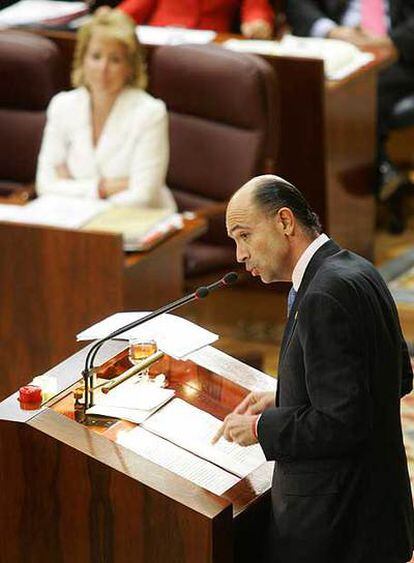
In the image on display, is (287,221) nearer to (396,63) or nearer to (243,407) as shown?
(243,407)

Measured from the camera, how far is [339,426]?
2.57 metres

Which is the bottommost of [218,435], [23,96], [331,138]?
[331,138]

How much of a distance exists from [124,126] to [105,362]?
2295 mm

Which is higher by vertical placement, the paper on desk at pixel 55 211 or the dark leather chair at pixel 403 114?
the paper on desk at pixel 55 211

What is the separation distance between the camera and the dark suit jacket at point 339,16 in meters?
6.53

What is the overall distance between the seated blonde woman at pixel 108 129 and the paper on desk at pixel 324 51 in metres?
0.55

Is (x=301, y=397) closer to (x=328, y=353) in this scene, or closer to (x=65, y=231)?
(x=328, y=353)

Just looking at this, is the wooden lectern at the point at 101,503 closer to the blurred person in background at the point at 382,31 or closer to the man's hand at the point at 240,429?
the man's hand at the point at 240,429

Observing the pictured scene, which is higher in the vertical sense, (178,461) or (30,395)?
(30,395)

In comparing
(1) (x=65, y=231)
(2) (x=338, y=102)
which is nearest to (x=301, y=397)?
(1) (x=65, y=231)

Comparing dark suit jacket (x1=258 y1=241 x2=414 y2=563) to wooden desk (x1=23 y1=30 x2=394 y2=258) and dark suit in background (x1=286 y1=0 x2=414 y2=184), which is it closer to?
wooden desk (x1=23 y1=30 x2=394 y2=258)

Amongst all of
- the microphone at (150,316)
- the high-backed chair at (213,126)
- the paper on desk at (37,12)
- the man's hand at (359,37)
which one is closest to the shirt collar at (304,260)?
the microphone at (150,316)

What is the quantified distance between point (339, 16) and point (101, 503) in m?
4.37

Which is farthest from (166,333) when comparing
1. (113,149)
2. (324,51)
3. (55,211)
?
(324,51)
